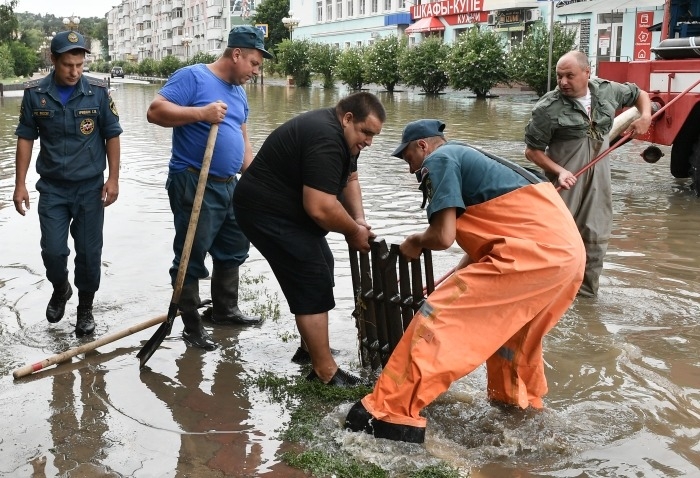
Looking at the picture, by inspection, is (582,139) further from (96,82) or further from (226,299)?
(96,82)

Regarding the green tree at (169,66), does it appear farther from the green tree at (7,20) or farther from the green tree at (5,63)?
the green tree at (5,63)

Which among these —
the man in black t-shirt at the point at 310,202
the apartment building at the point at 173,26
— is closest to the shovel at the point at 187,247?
the man in black t-shirt at the point at 310,202

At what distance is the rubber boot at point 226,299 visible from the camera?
18.5 feet

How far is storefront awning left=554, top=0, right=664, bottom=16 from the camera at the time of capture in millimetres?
30141

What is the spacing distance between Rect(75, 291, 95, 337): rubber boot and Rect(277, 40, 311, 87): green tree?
49583 millimetres

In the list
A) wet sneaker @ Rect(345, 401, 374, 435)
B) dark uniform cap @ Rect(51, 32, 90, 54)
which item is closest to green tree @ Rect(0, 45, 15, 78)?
dark uniform cap @ Rect(51, 32, 90, 54)

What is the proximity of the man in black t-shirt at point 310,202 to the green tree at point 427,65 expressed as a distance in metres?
A: 34.0

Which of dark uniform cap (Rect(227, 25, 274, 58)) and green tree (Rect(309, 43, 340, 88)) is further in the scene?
green tree (Rect(309, 43, 340, 88))

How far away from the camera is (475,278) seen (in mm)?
3707

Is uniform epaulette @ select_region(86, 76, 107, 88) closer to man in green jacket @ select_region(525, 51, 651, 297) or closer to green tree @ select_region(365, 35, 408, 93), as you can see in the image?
man in green jacket @ select_region(525, 51, 651, 297)

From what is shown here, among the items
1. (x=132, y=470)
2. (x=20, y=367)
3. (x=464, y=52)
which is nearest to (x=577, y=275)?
(x=132, y=470)

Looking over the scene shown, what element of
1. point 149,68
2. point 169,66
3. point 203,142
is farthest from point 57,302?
point 149,68

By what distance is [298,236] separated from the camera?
14.3ft

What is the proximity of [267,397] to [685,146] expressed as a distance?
7.74 metres
